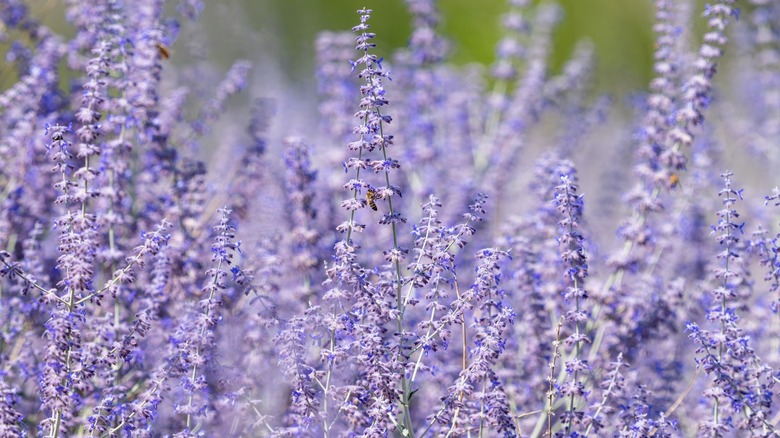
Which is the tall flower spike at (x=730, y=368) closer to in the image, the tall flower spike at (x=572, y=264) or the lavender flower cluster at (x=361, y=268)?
the lavender flower cluster at (x=361, y=268)

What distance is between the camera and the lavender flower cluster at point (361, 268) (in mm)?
3367

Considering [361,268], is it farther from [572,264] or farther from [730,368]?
[730,368]

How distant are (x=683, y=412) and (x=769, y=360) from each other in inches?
20.8

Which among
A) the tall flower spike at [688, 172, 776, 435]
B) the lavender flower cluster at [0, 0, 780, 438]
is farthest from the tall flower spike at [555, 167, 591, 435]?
the tall flower spike at [688, 172, 776, 435]

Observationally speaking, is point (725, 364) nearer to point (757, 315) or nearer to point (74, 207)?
point (757, 315)

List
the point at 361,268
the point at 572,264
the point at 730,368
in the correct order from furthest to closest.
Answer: the point at 572,264, the point at 730,368, the point at 361,268

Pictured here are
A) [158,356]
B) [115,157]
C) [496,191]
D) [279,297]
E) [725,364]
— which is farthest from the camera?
[496,191]

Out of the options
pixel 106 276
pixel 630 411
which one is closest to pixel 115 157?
pixel 106 276

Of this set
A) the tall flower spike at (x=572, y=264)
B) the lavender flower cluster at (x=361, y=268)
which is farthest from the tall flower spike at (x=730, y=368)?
the tall flower spike at (x=572, y=264)

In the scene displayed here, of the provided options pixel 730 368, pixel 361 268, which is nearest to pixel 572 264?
pixel 730 368

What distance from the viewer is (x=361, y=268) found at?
3.43 m

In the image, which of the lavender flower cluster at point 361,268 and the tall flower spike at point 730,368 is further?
the tall flower spike at point 730,368

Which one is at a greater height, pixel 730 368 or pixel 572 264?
pixel 572 264

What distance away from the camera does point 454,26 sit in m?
18.5
